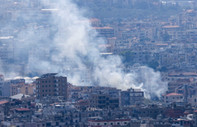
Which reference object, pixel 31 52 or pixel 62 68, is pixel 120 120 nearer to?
pixel 62 68

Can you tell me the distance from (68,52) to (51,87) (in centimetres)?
3134

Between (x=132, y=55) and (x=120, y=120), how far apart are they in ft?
172

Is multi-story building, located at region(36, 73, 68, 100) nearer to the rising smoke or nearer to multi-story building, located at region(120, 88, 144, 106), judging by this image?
multi-story building, located at region(120, 88, 144, 106)

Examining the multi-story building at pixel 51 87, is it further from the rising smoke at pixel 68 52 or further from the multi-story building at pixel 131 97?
the rising smoke at pixel 68 52

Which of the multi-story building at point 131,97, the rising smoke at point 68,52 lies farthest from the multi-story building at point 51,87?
the rising smoke at point 68,52

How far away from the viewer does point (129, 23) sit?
6038 inches

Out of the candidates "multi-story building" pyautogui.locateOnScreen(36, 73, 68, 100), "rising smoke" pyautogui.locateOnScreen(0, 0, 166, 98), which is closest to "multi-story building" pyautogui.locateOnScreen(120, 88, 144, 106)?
"multi-story building" pyautogui.locateOnScreen(36, 73, 68, 100)

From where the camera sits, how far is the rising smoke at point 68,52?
108m

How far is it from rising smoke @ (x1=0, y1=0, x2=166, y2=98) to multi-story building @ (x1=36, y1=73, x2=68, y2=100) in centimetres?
1085

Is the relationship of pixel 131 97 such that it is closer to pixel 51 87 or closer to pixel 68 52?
pixel 51 87

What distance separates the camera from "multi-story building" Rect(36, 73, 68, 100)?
9019 cm

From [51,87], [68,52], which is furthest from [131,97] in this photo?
[68,52]

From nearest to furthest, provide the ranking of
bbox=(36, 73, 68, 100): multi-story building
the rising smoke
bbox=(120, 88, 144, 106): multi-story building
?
bbox=(36, 73, 68, 100): multi-story building < bbox=(120, 88, 144, 106): multi-story building < the rising smoke

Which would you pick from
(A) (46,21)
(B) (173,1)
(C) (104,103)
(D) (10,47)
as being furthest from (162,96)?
(B) (173,1)
